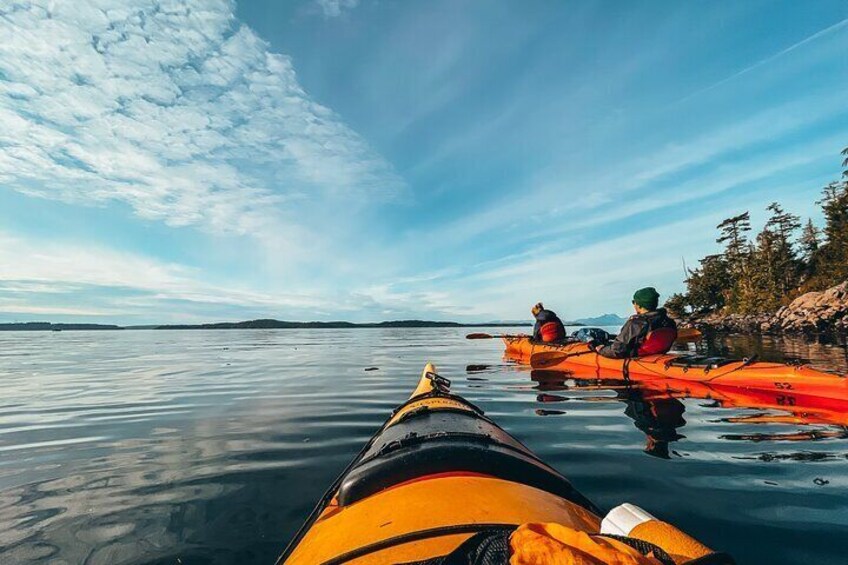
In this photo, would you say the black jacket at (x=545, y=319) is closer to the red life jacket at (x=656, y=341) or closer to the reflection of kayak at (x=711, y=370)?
the reflection of kayak at (x=711, y=370)

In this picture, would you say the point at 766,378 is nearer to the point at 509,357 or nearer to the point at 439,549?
the point at 439,549

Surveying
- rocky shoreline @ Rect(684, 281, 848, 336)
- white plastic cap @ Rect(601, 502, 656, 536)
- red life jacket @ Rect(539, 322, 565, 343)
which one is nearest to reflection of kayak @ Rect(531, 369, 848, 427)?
red life jacket @ Rect(539, 322, 565, 343)

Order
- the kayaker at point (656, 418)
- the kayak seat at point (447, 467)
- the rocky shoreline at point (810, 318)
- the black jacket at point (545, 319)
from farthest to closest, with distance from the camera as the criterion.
Answer: 1. the rocky shoreline at point (810, 318)
2. the black jacket at point (545, 319)
3. the kayaker at point (656, 418)
4. the kayak seat at point (447, 467)

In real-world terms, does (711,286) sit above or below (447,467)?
above

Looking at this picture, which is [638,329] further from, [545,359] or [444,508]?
[444,508]

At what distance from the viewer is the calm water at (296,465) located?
3.41 metres

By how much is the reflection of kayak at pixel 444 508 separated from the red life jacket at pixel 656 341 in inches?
397

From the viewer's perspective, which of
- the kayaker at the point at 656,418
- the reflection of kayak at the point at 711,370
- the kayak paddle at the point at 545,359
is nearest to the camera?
the kayaker at the point at 656,418

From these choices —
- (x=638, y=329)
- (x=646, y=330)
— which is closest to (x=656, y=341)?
(x=646, y=330)

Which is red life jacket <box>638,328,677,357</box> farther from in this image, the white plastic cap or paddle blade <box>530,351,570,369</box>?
the white plastic cap

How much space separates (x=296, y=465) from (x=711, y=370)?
934 cm

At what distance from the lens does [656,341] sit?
1155 centimetres

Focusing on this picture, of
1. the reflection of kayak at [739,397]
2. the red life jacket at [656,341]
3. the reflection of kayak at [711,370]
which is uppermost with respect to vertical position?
the red life jacket at [656,341]

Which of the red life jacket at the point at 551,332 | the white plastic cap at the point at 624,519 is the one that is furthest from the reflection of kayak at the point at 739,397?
the white plastic cap at the point at 624,519
